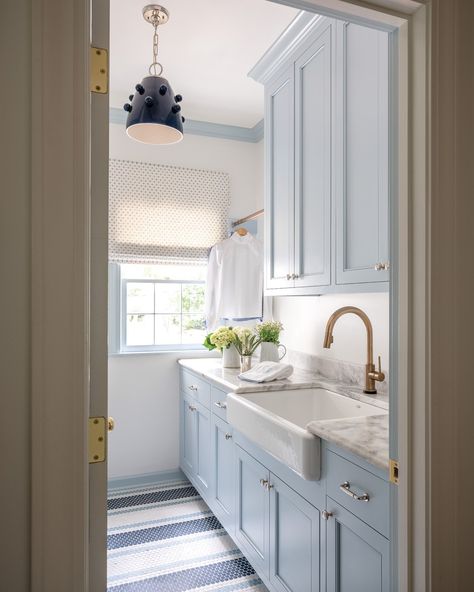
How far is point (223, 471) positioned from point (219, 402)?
15.2 inches

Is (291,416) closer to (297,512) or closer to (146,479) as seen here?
(297,512)

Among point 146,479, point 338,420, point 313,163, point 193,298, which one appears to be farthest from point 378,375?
point 146,479

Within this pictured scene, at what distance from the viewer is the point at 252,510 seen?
81.8 inches

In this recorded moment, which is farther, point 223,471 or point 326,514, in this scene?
point 223,471

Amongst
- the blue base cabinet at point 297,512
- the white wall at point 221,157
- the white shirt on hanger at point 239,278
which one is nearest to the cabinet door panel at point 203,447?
the blue base cabinet at point 297,512

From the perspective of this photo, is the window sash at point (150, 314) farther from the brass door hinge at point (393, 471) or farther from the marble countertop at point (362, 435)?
the brass door hinge at point (393, 471)

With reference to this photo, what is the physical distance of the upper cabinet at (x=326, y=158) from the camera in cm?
161

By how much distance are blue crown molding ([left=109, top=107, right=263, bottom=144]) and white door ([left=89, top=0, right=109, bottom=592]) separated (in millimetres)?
2690

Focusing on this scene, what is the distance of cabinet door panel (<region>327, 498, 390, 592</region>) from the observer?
1.20 meters
